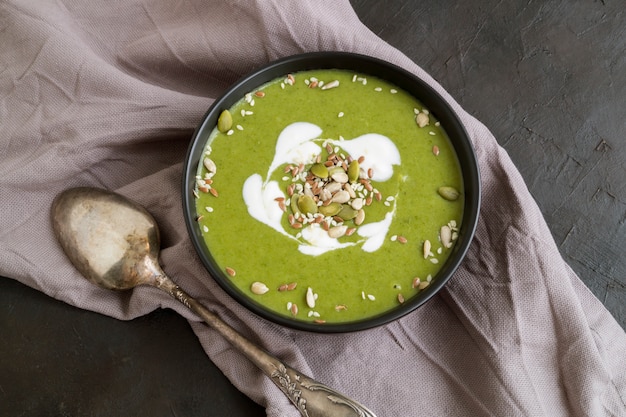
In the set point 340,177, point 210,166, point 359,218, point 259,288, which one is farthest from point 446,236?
point 210,166

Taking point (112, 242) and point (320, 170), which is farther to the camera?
point (112, 242)

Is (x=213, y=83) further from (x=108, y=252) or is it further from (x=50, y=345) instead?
(x=50, y=345)

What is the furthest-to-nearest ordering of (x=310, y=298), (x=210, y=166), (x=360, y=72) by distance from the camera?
(x=360, y=72)
(x=210, y=166)
(x=310, y=298)

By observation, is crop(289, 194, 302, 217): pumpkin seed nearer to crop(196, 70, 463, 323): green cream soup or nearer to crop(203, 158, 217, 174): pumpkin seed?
crop(196, 70, 463, 323): green cream soup

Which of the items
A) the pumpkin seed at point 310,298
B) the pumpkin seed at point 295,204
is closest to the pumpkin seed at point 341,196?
the pumpkin seed at point 295,204

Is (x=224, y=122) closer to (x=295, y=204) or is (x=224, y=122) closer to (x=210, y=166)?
(x=210, y=166)

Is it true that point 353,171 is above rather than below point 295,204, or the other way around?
above

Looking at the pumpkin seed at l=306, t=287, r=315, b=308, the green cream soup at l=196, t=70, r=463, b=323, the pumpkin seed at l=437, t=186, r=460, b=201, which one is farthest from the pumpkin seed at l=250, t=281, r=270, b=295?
the pumpkin seed at l=437, t=186, r=460, b=201

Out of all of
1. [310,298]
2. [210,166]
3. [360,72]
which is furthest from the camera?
[360,72]
